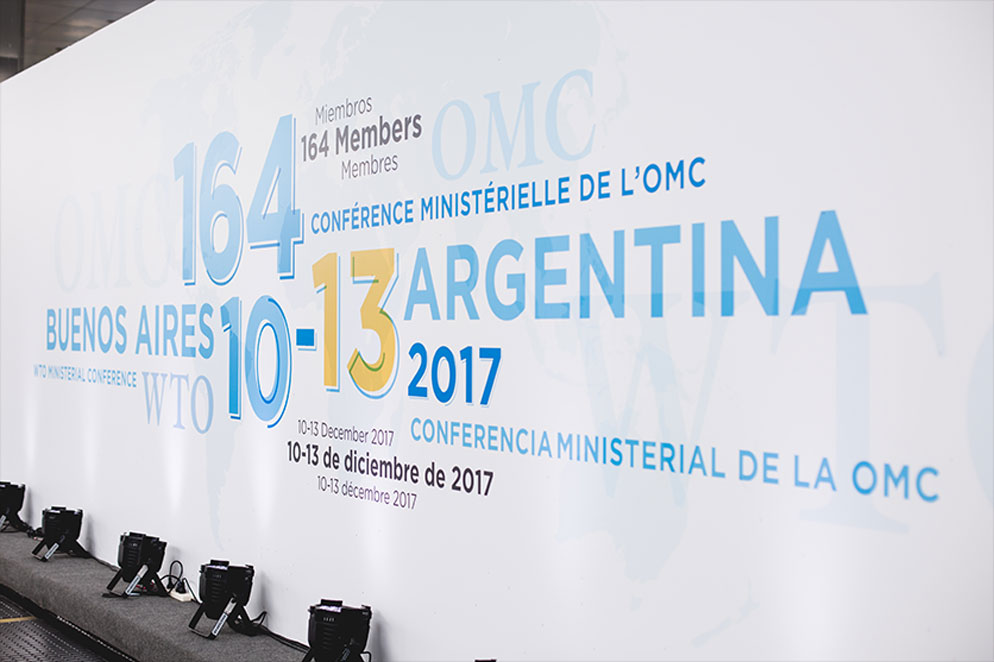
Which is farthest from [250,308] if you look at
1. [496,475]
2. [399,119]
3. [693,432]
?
[693,432]

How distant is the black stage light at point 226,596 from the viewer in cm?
389

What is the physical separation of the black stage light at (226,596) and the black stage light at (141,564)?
60 cm

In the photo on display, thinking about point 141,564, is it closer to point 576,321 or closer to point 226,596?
point 226,596

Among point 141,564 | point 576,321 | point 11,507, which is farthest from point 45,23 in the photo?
point 576,321

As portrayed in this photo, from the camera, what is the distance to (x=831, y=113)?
2287 mm

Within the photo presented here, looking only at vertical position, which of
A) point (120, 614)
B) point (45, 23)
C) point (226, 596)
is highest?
point (45, 23)

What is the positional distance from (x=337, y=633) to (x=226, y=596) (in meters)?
0.74

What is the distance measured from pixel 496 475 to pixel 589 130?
1.00 metres

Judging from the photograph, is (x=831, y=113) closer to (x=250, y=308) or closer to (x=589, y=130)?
(x=589, y=130)

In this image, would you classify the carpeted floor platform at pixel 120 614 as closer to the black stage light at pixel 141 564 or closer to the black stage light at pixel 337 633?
the black stage light at pixel 141 564

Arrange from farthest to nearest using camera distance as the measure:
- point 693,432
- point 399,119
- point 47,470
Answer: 1. point 47,470
2. point 399,119
3. point 693,432

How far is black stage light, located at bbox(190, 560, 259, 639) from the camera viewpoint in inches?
153

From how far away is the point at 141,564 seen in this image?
447 cm

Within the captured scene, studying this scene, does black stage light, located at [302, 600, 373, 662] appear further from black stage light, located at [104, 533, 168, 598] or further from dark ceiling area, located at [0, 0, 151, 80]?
dark ceiling area, located at [0, 0, 151, 80]
